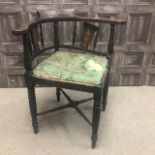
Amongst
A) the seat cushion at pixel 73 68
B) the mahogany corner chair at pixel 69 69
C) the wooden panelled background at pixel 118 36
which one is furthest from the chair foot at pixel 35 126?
the wooden panelled background at pixel 118 36

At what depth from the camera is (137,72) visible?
201 centimetres

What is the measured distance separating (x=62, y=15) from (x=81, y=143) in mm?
890

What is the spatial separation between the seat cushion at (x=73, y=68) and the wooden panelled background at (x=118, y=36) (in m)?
0.41

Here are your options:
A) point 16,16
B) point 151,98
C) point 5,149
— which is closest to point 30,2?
point 16,16

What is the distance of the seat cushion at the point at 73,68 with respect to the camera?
127 centimetres

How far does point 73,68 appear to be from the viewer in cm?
135

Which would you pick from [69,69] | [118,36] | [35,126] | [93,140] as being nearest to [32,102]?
[35,126]

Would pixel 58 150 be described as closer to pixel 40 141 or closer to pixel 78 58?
pixel 40 141

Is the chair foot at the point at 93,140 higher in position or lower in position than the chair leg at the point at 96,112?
lower

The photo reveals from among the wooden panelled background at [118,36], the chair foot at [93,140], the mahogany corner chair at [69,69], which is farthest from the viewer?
the wooden panelled background at [118,36]

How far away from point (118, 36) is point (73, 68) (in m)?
0.65

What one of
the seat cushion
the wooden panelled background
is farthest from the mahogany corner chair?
the wooden panelled background

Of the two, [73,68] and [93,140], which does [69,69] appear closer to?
[73,68]

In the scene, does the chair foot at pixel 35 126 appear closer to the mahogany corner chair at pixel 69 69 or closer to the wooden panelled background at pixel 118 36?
the mahogany corner chair at pixel 69 69
